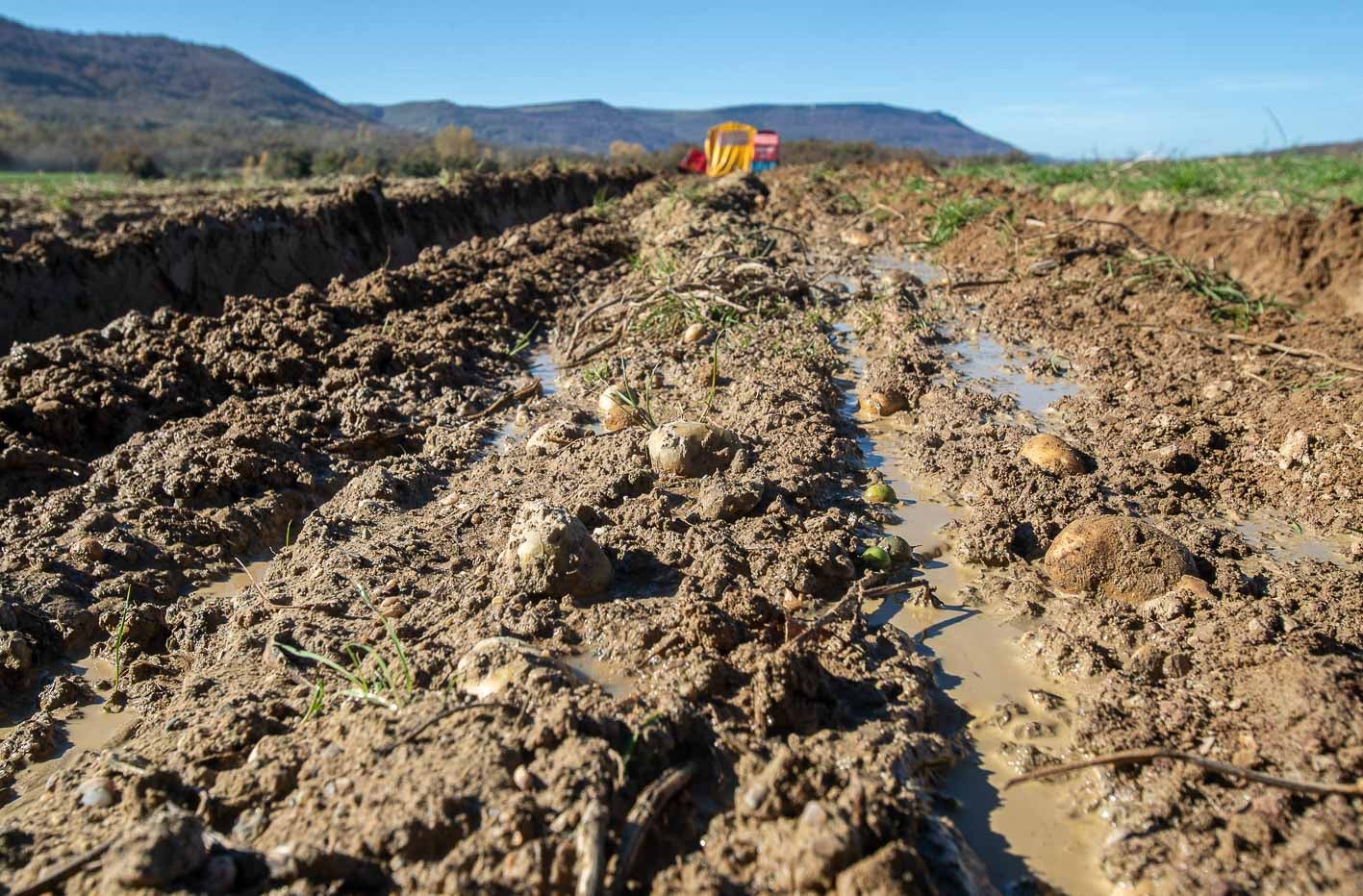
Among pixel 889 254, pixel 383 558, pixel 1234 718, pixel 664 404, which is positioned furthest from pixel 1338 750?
pixel 889 254

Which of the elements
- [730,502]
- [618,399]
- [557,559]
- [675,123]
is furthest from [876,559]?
[675,123]

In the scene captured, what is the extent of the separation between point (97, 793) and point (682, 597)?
1413 mm

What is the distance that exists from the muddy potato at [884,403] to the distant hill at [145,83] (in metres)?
56.1

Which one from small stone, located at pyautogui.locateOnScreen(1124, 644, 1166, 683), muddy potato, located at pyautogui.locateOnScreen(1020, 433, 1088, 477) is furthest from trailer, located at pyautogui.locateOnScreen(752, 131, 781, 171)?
small stone, located at pyautogui.locateOnScreen(1124, 644, 1166, 683)

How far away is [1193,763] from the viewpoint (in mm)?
1873

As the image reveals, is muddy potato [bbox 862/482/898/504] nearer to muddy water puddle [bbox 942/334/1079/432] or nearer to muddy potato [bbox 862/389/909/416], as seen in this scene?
muddy potato [bbox 862/389/909/416]

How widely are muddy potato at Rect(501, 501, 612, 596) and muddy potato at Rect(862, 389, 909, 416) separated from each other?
→ 2.06 meters

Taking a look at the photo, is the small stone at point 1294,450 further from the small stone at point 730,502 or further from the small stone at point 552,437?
the small stone at point 552,437

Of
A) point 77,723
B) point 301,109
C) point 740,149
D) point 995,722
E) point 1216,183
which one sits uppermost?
point 301,109

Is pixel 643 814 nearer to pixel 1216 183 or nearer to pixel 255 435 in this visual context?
pixel 255 435

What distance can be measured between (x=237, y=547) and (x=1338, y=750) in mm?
3354

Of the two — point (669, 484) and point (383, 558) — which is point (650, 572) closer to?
point (669, 484)

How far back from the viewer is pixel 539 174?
13906mm

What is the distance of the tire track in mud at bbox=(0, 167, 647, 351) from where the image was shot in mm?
6598
